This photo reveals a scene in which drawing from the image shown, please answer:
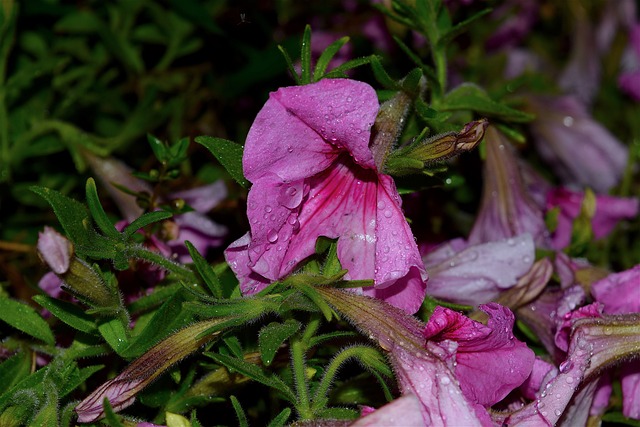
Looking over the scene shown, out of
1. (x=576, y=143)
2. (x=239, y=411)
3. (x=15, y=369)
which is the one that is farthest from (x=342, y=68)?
(x=576, y=143)

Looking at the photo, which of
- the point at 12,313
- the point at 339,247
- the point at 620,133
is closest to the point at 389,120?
the point at 339,247

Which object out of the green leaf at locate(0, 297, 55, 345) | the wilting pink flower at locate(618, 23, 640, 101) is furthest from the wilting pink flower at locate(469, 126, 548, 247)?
the wilting pink flower at locate(618, 23, 640, 101)

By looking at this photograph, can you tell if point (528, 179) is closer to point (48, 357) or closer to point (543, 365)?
point (543, 365)

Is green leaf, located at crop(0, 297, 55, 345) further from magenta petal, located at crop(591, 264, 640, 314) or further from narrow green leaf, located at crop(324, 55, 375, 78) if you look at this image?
magenta petal, located at crop(591, 264, 640, 314)

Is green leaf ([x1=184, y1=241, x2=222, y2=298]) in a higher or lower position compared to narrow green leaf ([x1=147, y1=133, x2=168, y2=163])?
lower

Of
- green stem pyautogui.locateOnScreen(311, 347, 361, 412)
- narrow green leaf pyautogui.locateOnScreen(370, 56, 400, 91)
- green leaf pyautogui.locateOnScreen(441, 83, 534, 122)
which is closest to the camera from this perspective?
green stem pyautogui.locateOnScreen(311, 347, 361, 412)

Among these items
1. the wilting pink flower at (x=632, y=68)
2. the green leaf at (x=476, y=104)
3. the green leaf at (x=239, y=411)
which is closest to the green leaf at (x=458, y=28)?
the green leaf at (x=476, y=104)
